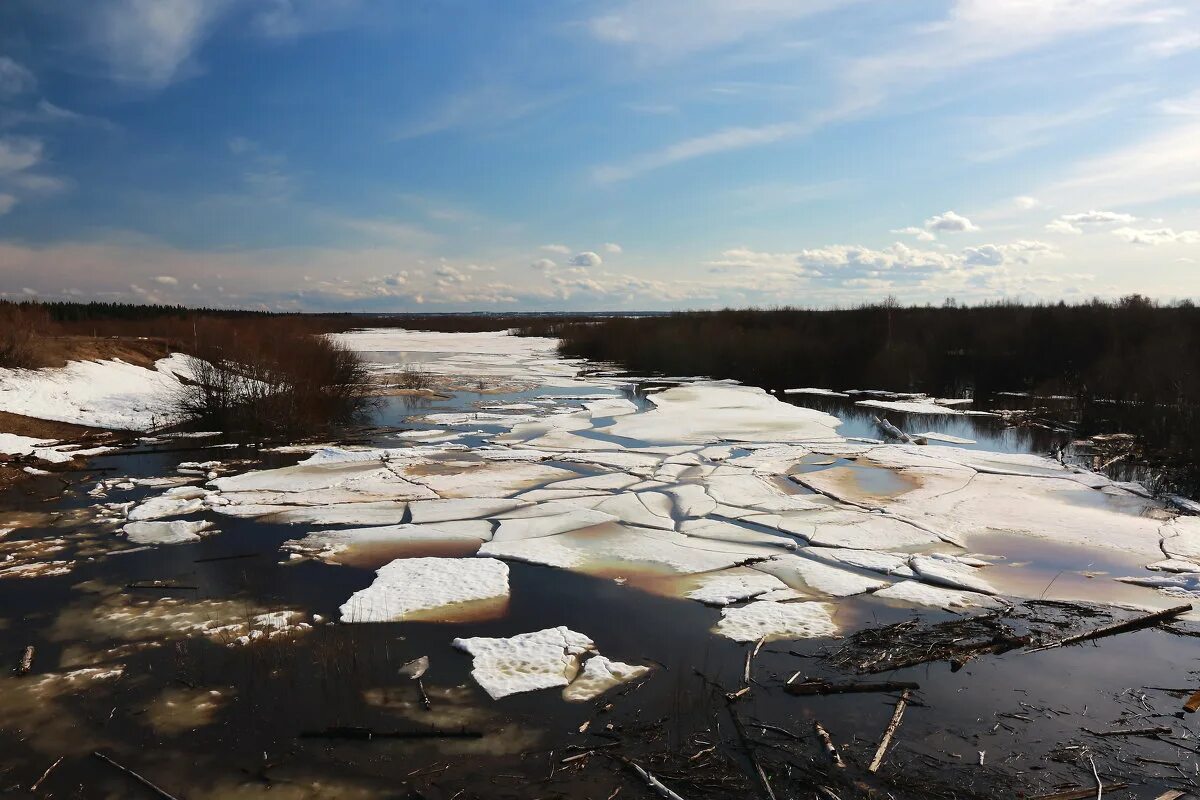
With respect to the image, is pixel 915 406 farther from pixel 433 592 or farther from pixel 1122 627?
pixel 433 592

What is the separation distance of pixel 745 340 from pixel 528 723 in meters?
24.8

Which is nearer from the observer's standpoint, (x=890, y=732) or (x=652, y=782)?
(x=652, y=782)

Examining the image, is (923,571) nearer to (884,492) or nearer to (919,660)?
(919,660)

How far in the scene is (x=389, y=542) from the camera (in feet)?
22.7

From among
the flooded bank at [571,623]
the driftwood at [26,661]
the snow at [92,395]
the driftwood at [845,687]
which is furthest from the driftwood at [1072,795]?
the snow at [92,395]

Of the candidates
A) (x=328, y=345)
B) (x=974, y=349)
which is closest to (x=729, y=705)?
(x=328, y=345)

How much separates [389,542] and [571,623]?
100 inches

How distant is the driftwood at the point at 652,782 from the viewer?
3254 millimetres

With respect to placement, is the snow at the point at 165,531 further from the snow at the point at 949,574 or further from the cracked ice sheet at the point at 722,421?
the cracked ice sheet at the point at 722,421

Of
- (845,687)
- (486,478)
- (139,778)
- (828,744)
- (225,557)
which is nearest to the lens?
(139,778)

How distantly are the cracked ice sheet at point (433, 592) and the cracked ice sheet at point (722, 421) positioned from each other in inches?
256

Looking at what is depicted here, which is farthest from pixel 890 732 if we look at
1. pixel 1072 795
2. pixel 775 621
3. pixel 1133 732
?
pixel 775 621

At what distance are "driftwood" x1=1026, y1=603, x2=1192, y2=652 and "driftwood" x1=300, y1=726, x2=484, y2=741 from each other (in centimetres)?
369

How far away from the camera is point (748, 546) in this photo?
6.86m
